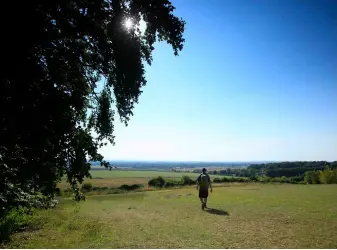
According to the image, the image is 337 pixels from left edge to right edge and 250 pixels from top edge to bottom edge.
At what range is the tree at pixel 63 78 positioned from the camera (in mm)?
8594

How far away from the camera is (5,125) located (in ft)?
28.4

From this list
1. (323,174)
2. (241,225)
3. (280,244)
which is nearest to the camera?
(280,244)

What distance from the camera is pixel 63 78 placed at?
10.1 m

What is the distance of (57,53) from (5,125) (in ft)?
10.3

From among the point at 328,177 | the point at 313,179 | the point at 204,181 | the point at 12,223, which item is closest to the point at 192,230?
the point at 204,181

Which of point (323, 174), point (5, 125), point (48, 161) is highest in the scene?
point (5, 125)

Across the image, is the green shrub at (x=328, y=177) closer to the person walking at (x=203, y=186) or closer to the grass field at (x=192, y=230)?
the grass field at (x=192, y=230)

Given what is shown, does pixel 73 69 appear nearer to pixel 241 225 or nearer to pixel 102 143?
pixel 102 143

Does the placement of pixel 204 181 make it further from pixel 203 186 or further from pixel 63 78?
pixel 63 78

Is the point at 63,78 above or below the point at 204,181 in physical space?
above

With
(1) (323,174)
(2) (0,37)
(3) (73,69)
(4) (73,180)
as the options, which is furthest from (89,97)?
(1) (323,174)

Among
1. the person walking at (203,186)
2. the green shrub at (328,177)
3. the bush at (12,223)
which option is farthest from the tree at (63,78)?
the green shrub at (328,177)

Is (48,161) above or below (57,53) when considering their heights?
below

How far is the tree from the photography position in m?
8.59
